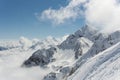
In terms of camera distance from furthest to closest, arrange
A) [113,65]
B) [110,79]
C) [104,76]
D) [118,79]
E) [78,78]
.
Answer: [78,78]
[113,65]
[104,76]
[110,79]
[118,79]

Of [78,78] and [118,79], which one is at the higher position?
[78,78]

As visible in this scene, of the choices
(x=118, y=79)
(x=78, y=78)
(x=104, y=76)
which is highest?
(x=78, y=78)

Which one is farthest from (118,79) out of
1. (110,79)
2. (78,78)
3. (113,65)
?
(78,78)

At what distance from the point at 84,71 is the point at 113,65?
14.8 metres

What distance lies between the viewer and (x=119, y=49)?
193 ft

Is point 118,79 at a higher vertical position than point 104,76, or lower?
lower

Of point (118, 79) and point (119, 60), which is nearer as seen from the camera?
point (118, 79)

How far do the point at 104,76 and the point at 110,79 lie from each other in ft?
14.9

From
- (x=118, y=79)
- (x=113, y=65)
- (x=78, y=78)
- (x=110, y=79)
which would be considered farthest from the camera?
(x=78, y=78)

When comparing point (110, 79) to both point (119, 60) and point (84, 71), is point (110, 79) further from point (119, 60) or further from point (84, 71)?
point (84, 71)

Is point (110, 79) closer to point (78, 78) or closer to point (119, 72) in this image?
point (119, 72)

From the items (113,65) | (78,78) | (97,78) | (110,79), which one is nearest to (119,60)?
(113,65)

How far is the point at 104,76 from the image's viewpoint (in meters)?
42.4

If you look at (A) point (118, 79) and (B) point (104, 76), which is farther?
(B) point (104, 76)
